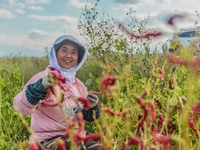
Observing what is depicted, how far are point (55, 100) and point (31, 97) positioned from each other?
27 cm

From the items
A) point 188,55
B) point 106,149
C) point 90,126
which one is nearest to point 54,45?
point 90,126

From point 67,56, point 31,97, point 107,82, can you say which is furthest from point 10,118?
point 107,82

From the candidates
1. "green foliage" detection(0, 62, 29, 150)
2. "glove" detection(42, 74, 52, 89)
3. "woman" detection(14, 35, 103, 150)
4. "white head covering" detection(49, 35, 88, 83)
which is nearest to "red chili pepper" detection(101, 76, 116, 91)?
"glove" detection(42, 74, 52, 89)

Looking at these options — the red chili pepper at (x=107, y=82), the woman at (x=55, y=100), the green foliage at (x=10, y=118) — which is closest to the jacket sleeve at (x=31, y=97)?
the woman at (x=55, y=100)

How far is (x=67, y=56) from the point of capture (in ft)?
9.98

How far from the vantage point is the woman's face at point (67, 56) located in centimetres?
303

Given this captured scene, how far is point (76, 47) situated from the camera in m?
3.14

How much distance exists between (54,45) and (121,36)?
84.5 inches

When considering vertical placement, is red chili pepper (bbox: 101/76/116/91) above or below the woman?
above

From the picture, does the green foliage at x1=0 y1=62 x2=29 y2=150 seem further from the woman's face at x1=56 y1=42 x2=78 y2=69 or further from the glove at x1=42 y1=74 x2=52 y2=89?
the glove at x1=42 y1=74 x2=52 y2=89

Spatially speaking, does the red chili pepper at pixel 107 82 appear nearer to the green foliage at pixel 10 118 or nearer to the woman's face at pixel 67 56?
the woman's face at pixel 67 56

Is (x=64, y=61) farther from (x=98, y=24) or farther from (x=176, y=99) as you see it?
(x=98, y=24)

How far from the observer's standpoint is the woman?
2658mm

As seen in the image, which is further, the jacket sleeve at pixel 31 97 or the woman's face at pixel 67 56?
the woman's face at pixel 67 56
